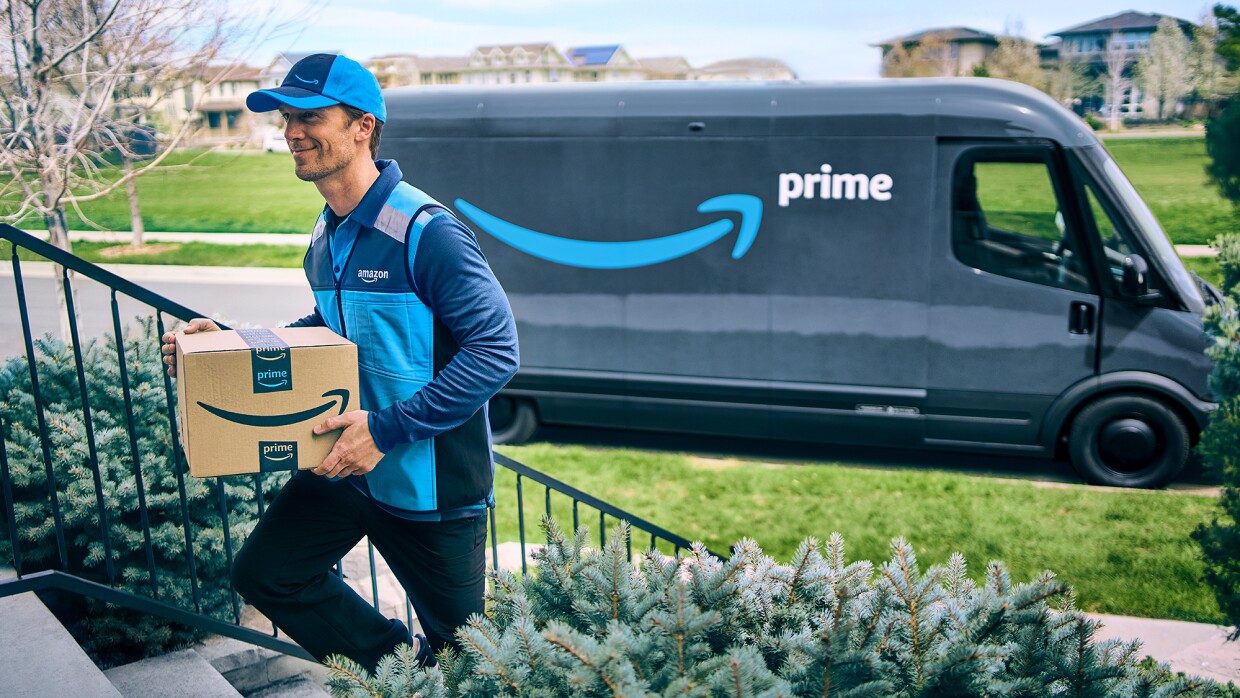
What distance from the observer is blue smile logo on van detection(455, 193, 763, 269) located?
748cm

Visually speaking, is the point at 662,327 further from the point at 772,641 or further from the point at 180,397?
the point at 772,641

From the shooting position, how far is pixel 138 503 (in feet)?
12.0

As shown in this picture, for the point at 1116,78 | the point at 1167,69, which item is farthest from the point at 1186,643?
the point at 1116,78

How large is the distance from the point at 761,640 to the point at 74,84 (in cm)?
748

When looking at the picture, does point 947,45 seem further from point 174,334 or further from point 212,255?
point 174,334

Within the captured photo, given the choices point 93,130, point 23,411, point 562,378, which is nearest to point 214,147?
point 93,130

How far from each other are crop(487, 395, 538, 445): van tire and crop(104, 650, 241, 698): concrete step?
15.4 feet

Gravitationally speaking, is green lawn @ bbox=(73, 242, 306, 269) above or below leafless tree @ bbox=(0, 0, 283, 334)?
below

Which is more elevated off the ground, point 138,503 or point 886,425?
point 138,503

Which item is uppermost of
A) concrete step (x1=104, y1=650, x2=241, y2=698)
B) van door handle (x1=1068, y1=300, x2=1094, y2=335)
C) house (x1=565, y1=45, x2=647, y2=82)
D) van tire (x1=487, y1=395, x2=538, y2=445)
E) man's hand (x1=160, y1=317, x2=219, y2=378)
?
house (x1=565, y1=45, x2=647, y2=82)

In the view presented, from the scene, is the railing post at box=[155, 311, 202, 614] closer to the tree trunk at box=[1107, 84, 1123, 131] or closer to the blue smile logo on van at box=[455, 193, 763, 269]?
the blue smile logo on van at box=[455, 193, 763, 269]

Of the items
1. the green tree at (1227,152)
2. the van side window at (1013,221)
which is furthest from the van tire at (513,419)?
the green tree at (1227,152)

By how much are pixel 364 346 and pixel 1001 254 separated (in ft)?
18.2

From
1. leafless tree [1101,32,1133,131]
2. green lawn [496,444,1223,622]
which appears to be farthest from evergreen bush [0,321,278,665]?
leafless tree [1101,32,1133,131]
